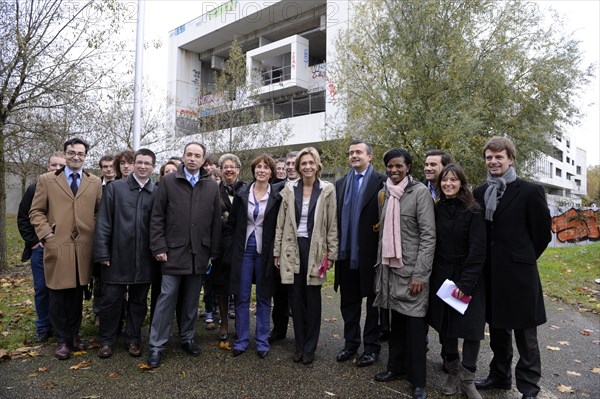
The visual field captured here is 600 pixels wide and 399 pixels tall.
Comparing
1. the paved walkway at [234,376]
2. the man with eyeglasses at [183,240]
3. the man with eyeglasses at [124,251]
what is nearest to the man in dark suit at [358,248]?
the paved walkway at [234,376]

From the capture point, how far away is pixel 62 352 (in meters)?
4.43

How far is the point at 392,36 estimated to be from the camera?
1503 cm

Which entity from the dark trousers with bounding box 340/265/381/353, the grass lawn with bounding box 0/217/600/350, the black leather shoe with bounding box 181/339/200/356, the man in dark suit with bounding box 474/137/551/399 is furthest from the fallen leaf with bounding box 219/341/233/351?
the man in dark suit with bounding box 474/137/551/399

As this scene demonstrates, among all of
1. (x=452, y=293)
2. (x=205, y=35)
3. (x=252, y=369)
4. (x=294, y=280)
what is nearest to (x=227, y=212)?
(x=294, y=280)

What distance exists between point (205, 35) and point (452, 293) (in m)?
35.4

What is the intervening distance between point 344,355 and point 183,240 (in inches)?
84.1

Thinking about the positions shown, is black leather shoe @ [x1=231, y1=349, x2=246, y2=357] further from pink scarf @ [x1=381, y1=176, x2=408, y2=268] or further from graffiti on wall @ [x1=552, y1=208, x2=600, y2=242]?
graffiti on wall @ [x1=552, y1=208, x2=600, y2=242]

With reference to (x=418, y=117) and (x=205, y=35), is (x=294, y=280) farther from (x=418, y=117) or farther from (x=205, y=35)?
(x=205, y=35)

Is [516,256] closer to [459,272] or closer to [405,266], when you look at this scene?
[459,272]

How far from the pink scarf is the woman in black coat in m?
1.33

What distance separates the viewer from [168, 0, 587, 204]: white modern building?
88.0 feet

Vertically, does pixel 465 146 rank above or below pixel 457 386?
above

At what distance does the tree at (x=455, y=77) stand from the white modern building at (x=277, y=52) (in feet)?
28.9

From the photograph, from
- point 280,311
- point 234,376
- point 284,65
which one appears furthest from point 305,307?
point 284,65
